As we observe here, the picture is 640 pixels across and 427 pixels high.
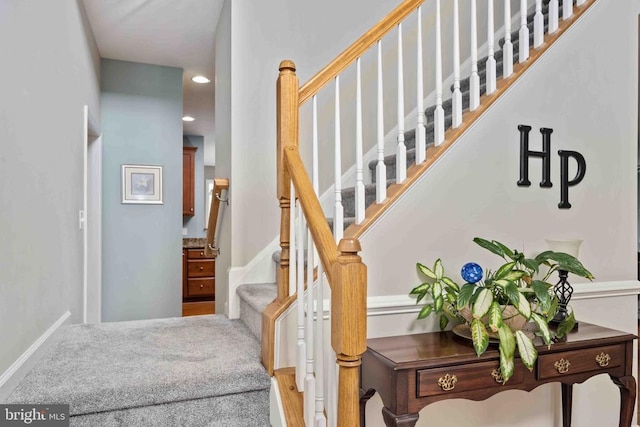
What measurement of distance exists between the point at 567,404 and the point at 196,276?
5.42 meters

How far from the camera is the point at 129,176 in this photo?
4.04 m

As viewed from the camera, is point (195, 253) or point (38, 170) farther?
point (195, 253)

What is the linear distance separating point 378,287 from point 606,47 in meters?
1.86

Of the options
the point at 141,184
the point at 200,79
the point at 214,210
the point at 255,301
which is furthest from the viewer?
the point at 200,79

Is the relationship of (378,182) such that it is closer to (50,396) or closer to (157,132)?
(50,396)


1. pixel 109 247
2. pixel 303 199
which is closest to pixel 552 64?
pixel 303 199

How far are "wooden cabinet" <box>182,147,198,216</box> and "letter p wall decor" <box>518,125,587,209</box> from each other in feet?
17.8

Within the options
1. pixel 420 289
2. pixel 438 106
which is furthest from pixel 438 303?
pixel 438 106

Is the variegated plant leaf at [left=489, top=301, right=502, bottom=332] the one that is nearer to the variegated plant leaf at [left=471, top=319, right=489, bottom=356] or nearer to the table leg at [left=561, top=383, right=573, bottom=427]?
the variegated plant leaf at [left=471, top=319, right=489, bottom=356]

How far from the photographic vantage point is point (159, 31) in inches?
134

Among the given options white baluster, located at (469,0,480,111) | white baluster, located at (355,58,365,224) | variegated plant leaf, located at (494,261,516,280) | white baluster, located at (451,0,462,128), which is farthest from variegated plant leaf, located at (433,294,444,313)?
white baluster, located at (469,0,480,111)

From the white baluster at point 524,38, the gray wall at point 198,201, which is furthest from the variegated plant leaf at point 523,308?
the gray wall at point 198,201

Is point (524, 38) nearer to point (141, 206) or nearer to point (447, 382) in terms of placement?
point (447, 382)

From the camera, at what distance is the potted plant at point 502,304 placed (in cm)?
158
